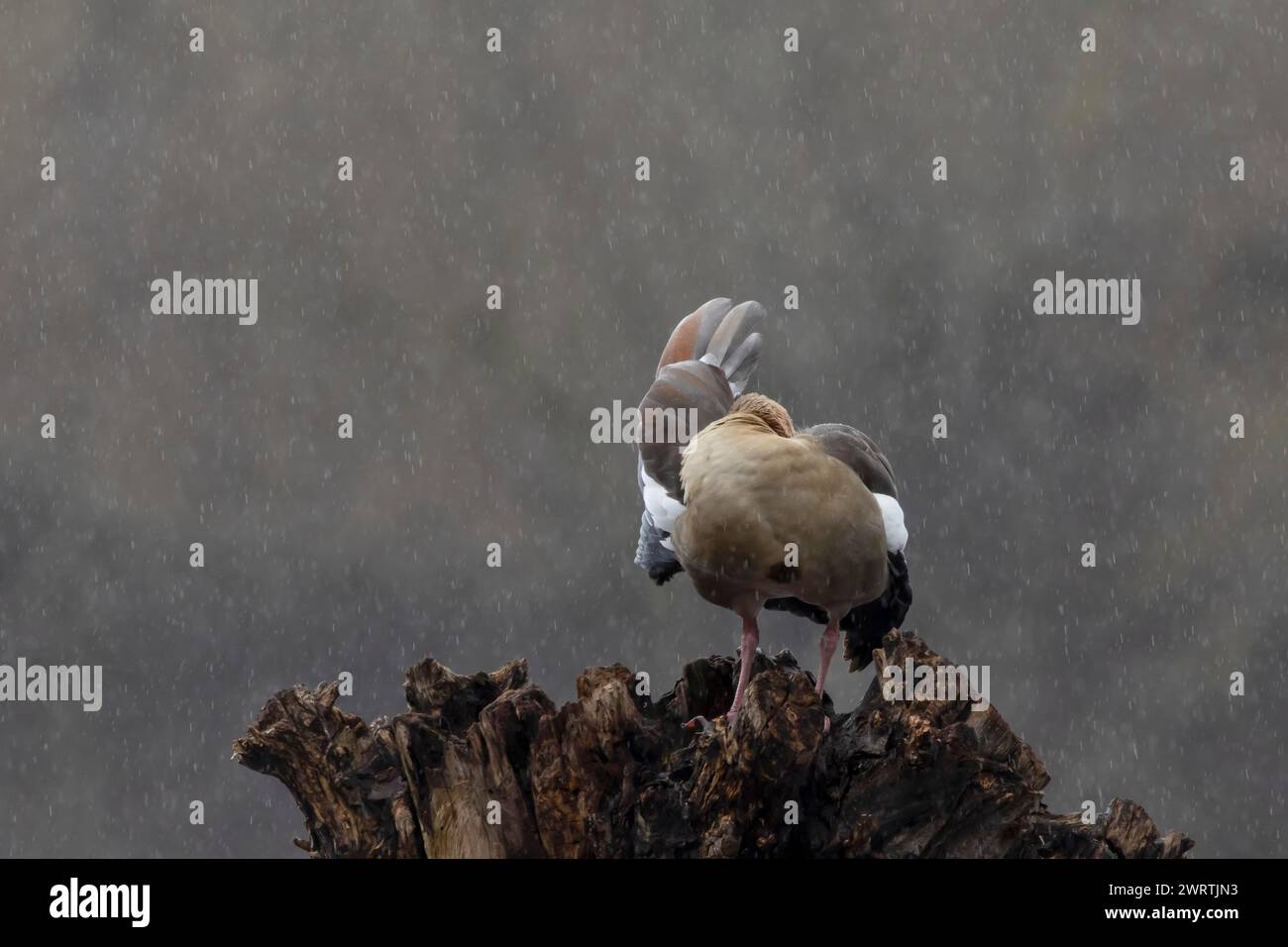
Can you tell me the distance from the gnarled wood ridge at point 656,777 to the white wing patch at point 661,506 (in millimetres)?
643

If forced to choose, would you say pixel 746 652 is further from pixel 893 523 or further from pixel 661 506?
pixel 893 523

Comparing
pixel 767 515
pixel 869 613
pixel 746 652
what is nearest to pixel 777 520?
pixel 767 515

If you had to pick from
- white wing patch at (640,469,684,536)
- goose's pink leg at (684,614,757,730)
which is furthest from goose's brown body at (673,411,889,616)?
goose's pink leg at (684,614,757,730)

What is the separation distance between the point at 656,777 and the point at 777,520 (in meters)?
1.09

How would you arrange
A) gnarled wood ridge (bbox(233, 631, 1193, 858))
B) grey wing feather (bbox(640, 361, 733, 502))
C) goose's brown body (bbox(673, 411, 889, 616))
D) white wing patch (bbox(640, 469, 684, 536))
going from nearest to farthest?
gnarled wood ridge (bbox(233, 631, 1193, 858)) < goose's brown body (bbox(673, 411, 889, 616)) < white wing patch (bbox(640, 469, 684, 536)) < grey wing feather (bbox(640, 361, 733, 502))

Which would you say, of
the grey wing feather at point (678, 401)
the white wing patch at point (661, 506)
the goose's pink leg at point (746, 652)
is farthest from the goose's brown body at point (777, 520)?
the grey wing feather at point (678, 401)

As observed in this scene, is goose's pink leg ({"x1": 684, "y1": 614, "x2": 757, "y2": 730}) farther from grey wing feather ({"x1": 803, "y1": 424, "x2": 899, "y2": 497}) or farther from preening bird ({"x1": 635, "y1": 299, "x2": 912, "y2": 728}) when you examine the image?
grey wing feather ({"x1": 803, "y1": 424, "x2": 899, "y2": 497})

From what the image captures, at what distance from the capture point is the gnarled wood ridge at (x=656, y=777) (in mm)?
5078

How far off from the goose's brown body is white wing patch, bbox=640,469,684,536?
0.19m

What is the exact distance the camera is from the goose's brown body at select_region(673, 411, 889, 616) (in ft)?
17.3
